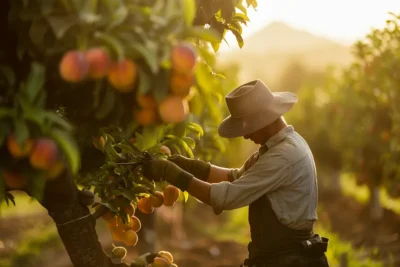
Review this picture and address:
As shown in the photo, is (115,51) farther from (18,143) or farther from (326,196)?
(326,196)

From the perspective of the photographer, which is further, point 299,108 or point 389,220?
point 299,108

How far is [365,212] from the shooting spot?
583 inches

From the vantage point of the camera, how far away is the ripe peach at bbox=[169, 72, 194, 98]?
6.73 feet

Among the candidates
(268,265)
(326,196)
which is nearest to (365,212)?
(326,196)

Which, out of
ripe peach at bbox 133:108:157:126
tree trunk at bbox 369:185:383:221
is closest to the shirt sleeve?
ripe peach at bbox 133:108:157:126

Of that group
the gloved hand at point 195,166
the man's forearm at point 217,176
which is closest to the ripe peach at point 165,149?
the gloved hand at point 195,166

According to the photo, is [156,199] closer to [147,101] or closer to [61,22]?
[147,101]

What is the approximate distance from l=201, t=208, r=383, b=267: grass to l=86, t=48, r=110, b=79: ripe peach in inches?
331

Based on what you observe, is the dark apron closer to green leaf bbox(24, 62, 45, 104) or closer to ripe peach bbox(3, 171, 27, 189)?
ripe peach bbox(3, 171, 27, 189)

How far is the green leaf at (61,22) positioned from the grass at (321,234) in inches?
333

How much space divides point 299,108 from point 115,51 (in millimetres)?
16815

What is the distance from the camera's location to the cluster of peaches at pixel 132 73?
1945 millimetres

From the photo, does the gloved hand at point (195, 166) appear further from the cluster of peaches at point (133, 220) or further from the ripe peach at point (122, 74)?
the ripe peach at point (122, 74)

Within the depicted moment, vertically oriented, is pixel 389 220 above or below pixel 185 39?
above
